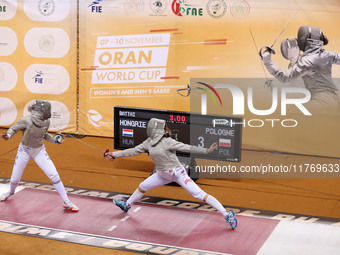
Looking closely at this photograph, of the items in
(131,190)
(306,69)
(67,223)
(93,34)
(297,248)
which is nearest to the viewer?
(297,248)

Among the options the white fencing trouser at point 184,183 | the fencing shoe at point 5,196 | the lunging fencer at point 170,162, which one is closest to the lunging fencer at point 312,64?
the lunging fencer at point 170,162

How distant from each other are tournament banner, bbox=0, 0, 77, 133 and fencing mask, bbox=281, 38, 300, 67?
4.22 m

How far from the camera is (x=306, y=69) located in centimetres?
1022

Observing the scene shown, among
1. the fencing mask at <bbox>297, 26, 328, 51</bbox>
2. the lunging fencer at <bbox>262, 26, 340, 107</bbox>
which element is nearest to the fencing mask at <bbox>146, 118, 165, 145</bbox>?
the lunging fencer at <bbox>262, 26, 340, 107</bbox>

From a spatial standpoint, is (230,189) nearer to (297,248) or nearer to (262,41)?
(297,248)

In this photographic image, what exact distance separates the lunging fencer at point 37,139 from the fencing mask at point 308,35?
4824 mm

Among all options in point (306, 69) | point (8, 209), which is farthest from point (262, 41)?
point (8, 209)

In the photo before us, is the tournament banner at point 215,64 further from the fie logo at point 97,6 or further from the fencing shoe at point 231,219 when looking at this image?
the fencing shoe at point 231,219

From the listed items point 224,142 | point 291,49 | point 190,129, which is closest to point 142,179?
point 190,129

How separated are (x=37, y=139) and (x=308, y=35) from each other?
17.3 ft

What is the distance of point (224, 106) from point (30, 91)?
417cm

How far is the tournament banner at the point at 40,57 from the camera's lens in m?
11.5

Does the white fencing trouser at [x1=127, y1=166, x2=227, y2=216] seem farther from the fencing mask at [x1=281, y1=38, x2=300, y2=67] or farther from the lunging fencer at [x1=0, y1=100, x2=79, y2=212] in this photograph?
the fencing mask at [x1=281, y1=38, x2=300, y2=67]

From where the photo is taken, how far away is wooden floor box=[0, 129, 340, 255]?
6816 millimetres
